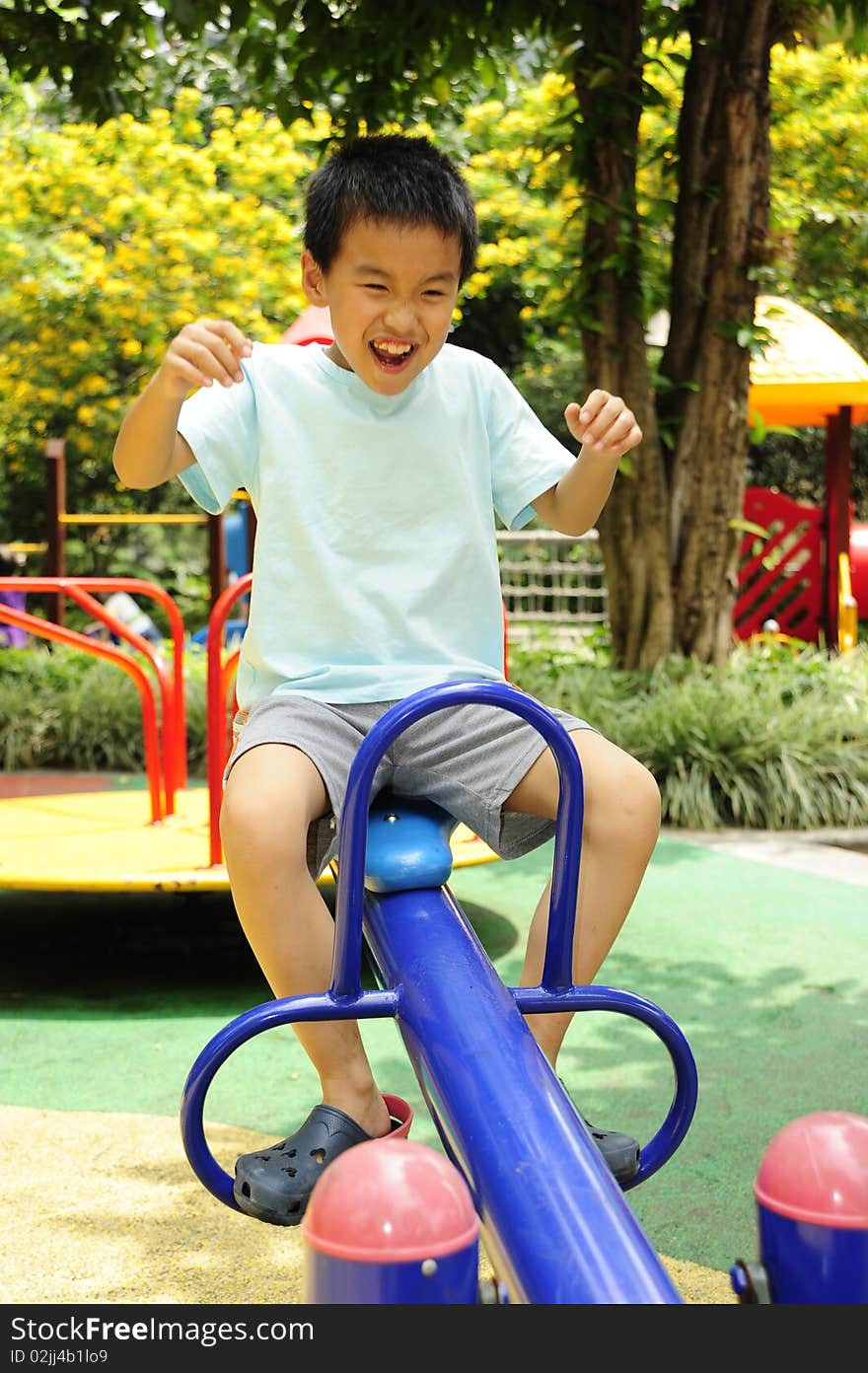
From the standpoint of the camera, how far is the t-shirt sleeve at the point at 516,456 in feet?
7.06

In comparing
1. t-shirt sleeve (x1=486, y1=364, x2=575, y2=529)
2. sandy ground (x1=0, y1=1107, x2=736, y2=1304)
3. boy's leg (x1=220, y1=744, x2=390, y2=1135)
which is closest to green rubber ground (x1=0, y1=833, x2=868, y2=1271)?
sandy ground (x1=0, y1=1107, x2=736, y2=1304)

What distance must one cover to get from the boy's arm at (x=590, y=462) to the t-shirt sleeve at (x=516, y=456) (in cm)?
2

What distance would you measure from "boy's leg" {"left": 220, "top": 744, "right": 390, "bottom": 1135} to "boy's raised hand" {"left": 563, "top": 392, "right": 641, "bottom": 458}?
1.83ft

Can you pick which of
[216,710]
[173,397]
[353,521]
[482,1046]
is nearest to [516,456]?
[353,521]

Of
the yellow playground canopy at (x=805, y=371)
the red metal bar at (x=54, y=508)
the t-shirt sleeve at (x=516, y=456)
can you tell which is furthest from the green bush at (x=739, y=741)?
the red metal bar at (x=54, y=508)

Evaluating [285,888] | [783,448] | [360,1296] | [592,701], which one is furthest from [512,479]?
[783,448]

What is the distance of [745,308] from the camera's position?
21.5 ft

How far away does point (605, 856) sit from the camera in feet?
5.97

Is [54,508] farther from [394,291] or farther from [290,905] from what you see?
[290,905]

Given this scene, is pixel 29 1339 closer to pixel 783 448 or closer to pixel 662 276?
pixel 662 276

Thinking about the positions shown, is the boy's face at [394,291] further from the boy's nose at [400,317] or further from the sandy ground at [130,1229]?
the sandy ground at [130,1229]

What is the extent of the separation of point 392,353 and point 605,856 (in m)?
0.70

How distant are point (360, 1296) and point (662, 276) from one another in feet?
21.2

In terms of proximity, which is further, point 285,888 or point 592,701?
point 592,701
